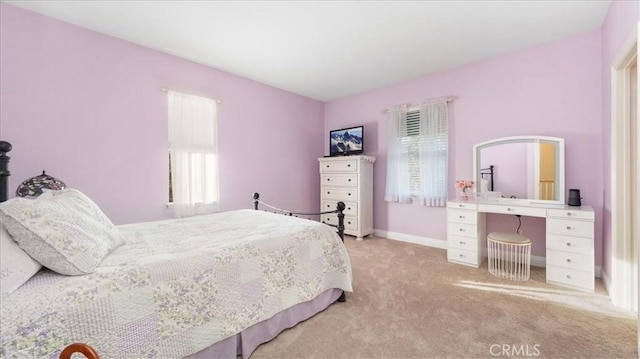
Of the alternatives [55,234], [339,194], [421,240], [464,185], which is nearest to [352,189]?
[339,194]

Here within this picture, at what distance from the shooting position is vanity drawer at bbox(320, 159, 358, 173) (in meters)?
4.53

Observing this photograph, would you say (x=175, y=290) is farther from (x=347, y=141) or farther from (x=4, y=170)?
(x=347, y=141)

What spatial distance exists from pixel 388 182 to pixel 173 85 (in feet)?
11.7

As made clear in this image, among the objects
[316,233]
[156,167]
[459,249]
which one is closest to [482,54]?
[459,249]

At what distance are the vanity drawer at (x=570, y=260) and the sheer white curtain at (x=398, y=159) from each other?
1931mm

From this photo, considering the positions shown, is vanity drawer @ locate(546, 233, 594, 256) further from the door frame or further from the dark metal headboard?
the dark metal headboard

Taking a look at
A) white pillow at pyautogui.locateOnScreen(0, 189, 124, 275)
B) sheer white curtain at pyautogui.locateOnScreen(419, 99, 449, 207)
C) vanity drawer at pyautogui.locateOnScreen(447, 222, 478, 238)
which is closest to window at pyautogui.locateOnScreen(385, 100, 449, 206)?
sheer white curtain at pyautogui.locateOnScreen(419, 99, 449, 207)

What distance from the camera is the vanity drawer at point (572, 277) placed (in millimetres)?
2529

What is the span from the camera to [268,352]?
172 centimetres

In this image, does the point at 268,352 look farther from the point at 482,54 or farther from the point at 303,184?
the point at 482,54

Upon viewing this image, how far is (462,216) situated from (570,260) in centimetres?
105

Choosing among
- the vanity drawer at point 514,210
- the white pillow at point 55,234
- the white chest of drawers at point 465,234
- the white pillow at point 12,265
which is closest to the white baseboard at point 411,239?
the white chest of drawers at point 465,234

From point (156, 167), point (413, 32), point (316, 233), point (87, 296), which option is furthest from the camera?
point (156, 167)

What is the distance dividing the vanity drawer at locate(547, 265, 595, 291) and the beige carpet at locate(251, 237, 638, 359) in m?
0.12
